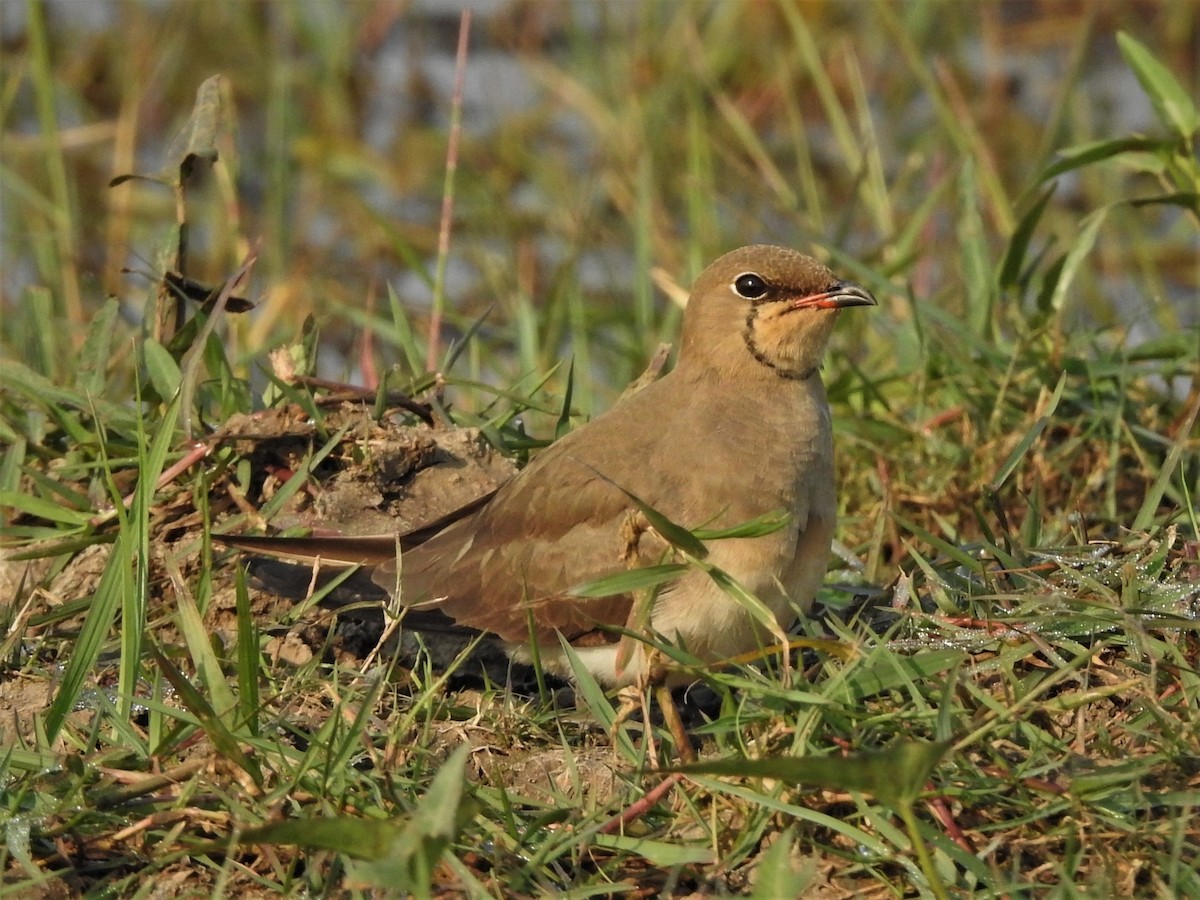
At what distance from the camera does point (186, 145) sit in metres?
4.73

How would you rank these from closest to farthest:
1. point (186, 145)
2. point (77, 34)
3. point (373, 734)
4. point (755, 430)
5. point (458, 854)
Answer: point (458, 854) < point (373, 734) < point (755, 430) < point (186, 145) < point (77, 34)

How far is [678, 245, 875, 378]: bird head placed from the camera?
439cm

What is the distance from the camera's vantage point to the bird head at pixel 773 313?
14.4 ft

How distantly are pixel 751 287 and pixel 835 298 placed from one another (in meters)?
0.22

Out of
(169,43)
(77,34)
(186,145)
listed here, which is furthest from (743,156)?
(186,145)

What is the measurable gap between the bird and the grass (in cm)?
15

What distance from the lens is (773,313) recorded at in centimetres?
441

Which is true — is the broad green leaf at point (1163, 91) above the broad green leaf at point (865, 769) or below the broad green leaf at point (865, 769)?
above

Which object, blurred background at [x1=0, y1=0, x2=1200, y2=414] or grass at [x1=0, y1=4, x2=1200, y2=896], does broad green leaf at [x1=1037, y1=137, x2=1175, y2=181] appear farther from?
blurred background at [x1=0, y1=0, x2=1200, y2=414]

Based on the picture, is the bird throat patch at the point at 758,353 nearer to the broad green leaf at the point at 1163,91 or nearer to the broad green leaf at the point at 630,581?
the broad green leaf at the point at 630,581

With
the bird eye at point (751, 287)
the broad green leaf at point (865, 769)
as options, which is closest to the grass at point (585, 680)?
the broad green leaf at point (865, 769)

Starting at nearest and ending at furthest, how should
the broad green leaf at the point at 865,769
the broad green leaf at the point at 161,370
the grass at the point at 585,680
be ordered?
the broad green leaf at the point at 865,769 < the grass at the point at 585,680 < the broad green leaf at the point at 161,370

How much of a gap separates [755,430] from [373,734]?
119cm

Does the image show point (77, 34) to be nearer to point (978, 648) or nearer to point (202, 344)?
point (202, 344)
